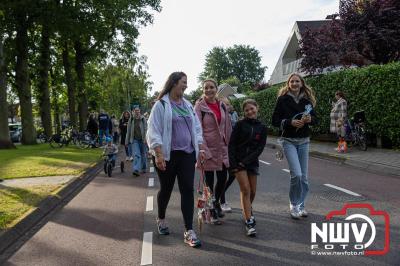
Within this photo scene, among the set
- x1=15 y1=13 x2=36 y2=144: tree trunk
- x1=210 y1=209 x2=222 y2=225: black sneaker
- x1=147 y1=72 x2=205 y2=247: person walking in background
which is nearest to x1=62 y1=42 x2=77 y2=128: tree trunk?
x1=15 y1=13 x2=36 y2=144: tree trunk

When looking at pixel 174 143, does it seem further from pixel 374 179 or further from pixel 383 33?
pixel 383 33

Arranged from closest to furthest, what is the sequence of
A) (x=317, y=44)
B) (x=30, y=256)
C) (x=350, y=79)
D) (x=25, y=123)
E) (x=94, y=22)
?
(x=30, y=256)
(x=350, y=79)
(x=317, y=44)
(x=94, y=22)
(x=25, y=123)

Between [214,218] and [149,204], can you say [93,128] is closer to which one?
[149,204]

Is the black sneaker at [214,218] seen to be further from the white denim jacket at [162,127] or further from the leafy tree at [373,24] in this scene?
the leafy tree at [373,24]

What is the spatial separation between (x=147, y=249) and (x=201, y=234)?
2.62ft

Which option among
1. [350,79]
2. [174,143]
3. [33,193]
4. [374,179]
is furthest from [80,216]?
[350,79]

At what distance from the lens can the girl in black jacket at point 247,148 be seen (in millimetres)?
5660

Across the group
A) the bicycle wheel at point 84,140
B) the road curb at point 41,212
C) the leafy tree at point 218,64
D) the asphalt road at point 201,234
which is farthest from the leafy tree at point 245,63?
the asphalt road at point 201,234

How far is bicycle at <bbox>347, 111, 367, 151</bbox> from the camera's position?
47.7 feet

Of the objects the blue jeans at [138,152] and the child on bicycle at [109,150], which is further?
the child on bicycle at [109,150]

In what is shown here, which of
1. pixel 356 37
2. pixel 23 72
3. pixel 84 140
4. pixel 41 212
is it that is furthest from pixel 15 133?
pixel 41 212

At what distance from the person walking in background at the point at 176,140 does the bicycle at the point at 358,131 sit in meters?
10.4

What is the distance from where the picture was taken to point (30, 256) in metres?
5.27

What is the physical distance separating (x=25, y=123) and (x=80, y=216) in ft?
68.5
